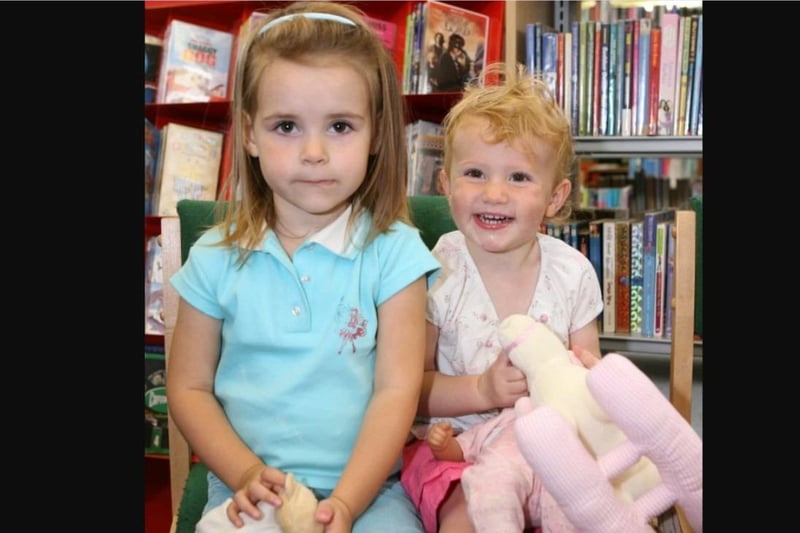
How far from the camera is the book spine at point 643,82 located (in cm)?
227

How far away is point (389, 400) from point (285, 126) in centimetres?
33

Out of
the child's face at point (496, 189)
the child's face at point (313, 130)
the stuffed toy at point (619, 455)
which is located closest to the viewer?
the stuffed toy at point (619, 455)

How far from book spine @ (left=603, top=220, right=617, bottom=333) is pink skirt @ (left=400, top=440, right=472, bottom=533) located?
1.44 meters

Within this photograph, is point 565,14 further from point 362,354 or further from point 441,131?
point 362,354

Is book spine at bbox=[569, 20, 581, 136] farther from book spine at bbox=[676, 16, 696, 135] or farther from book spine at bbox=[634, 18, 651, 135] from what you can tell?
book spine at bbox=[676, 16, 696, 135]

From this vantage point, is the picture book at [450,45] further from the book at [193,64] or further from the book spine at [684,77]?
the book at [193,64]

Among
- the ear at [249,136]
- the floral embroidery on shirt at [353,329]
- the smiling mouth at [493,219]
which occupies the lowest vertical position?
the floral embroidery on shirt at [353,329]

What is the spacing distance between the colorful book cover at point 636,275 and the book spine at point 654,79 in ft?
0.92

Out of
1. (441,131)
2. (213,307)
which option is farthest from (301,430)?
(441,131)

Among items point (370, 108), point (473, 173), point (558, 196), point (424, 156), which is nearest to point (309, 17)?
point (370, 108)

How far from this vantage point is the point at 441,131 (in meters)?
2.44

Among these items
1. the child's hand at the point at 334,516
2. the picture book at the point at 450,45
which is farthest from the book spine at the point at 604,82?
the child's hand at the point at 334,516

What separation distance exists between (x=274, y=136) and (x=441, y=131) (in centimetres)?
158

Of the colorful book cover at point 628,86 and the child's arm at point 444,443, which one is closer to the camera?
the child's arm at point 444,443
